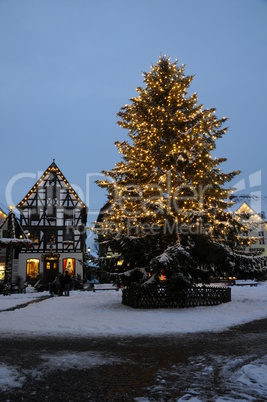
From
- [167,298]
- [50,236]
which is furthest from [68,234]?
[167,298]

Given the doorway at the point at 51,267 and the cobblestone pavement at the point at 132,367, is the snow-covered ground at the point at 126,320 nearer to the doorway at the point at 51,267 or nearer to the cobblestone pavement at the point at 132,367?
the cobblestone pavement at the point at 132,367

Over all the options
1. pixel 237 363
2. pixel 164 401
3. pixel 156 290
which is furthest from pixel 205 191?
pixel 164 401

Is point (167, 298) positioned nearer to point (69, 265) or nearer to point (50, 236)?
point (69, 265)

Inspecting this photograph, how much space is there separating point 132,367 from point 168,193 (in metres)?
11.3

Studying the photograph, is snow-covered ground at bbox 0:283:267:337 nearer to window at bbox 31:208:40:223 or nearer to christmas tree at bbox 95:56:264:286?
christmas tree at bbox 95:56:264:286

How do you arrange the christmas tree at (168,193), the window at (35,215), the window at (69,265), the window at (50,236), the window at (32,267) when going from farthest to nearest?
1. the window at (35,215)
2. the window at (50,236)
3. the window at (69,265)
4. the window at (32,267)
5. the christmas tree at (168,193)

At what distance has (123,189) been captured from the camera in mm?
17906

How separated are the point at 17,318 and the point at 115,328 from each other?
14.1ft

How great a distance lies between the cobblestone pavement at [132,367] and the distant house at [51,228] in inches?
1390

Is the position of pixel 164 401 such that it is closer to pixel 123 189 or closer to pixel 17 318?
pixel 17 318

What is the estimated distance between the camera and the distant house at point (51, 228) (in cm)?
4325

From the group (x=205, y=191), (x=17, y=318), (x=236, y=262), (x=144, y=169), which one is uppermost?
(x=144, y=169)

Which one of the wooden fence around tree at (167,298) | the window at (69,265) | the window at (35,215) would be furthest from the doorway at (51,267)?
the wooden fence around tree at (167,298)

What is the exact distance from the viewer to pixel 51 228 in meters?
44.4
